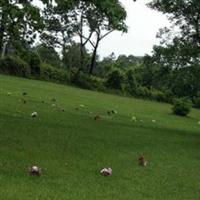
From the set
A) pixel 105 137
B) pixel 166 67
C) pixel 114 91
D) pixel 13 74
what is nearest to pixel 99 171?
pixel 105 137

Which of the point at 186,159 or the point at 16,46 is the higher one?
the point at 16,46

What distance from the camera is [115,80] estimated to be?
60938 mm

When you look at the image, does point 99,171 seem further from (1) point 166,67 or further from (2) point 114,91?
(2) point 114,91

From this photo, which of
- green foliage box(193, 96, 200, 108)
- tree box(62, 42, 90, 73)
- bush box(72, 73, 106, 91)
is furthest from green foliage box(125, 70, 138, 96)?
tree box(62, 42, 90, 73)

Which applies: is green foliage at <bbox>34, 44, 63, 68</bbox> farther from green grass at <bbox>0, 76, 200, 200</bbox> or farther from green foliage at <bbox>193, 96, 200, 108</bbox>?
green grass at <bbox>0, 76, 200, 200</bbox>

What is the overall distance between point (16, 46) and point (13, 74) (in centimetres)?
3743

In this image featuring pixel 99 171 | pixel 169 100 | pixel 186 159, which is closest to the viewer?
pixel 99 171

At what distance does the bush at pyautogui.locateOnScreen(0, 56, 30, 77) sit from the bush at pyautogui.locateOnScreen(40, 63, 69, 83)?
340 centimetres

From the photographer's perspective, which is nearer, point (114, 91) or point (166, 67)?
point (166, 67)

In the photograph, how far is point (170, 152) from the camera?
550 inches

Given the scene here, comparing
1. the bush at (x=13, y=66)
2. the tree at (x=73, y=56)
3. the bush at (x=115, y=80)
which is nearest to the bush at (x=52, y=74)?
the bush at (x=13, y=66)

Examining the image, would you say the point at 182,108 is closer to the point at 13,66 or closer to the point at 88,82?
the point at 13,66

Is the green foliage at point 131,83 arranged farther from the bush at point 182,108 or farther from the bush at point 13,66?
the bush at point 182,108

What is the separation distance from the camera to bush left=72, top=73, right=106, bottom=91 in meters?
58.1
